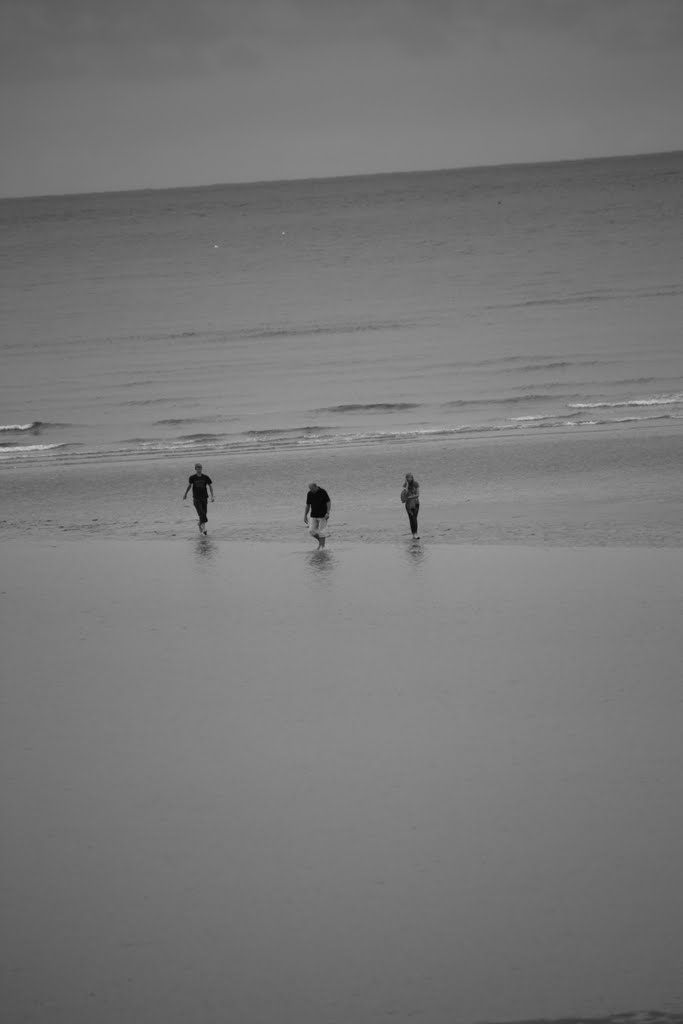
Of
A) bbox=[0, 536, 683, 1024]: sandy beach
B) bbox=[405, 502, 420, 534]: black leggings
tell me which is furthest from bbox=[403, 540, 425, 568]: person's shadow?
bbox=[0, 536, 683, 1024]: sandy beach

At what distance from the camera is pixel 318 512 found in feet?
54.3

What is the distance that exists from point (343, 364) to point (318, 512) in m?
27.2

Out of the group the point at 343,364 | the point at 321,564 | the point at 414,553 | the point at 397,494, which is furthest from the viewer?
the point at 343,364

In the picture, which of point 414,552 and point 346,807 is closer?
point 346,807

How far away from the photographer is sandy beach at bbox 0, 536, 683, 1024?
6.29 meters

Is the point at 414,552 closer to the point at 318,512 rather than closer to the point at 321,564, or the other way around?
the point at 321,564

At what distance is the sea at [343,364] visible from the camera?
23.8 metres

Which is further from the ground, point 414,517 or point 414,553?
point 414,517

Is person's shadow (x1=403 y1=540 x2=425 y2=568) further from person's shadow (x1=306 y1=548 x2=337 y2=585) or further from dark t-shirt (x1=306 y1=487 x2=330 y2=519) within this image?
dark t-shirt (x1=306 y1=487 x2=330 y2=519)

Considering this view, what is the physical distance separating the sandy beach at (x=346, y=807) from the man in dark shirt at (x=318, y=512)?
337cm

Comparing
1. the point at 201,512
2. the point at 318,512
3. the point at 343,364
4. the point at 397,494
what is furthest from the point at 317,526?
the point at 343,364

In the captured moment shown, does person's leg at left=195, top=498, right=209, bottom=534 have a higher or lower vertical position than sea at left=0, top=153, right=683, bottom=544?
lower

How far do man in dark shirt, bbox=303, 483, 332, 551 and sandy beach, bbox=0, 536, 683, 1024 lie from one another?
11.0 feet

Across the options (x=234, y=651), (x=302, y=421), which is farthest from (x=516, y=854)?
(x=302, y=421)
